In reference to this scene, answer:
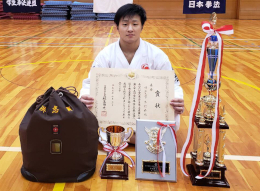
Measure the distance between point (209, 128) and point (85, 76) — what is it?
271 cm

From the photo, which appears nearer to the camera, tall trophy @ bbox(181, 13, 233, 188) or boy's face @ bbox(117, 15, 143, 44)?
tall trophy @ bbox(181, 13, 233, 188)

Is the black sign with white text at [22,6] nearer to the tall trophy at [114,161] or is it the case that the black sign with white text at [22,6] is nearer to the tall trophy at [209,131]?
the tall trophy at [114,161]

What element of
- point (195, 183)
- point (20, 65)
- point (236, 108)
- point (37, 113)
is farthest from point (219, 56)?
point (20, 65)

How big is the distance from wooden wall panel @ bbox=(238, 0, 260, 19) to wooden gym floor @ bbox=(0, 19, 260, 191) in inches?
263

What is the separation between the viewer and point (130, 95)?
1.95 metres

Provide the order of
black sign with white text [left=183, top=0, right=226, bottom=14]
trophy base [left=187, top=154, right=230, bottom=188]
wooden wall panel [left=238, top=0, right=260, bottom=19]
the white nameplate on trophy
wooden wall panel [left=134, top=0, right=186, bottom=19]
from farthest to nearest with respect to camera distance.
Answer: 1. wooden wall panel [left=134, top=0, right=186, bottom=19]
2. wooden wall panel [left=238, top=0, right=260, bottom=19]
3. black sign with white text [left=183, top=0, right=226, bottom=14]
4. the white nameplate on trophy
5. trophy base [left=187, top=154, right=230, bottom=188]

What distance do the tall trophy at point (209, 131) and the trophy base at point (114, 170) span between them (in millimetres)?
393

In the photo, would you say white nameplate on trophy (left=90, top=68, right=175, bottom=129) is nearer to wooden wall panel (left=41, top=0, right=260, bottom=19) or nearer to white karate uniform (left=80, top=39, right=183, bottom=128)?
white karate uniform (left=80, top=39, right=183, bottom=128)

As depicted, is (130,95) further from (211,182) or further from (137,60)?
(211,182)

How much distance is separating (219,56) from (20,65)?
388 cm

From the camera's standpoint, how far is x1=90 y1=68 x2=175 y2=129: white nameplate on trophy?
6.33 ft

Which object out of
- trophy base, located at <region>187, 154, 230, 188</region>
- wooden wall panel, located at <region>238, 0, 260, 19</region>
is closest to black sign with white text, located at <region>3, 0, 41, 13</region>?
wooden wall panel, located at <region>238, 0, 260, 19</region>

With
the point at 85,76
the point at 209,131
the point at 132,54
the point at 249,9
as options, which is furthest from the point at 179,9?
the point at 209,131

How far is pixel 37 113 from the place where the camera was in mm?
1663
